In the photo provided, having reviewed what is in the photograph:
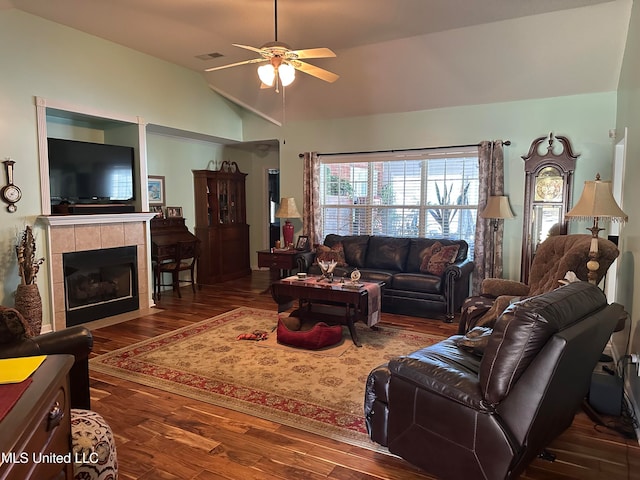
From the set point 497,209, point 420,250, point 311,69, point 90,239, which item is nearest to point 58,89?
point 90,239

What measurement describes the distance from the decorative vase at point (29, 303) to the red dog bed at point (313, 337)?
8.04 ft

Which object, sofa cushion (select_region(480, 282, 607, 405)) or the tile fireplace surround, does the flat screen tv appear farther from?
sofa cushion (select_region(480, 282, 607, 405))

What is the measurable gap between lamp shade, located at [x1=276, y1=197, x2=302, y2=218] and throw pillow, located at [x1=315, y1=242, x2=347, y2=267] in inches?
33.1

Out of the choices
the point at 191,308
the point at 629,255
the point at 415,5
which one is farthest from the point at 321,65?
the point at 629,255

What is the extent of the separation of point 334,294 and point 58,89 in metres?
3.71

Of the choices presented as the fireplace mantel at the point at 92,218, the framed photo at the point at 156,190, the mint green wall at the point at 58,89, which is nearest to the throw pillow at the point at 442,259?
the fireplace mantel at the point at 92,218

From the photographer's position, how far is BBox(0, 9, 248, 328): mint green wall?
168 inches

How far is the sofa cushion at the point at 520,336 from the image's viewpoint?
5.89 ft

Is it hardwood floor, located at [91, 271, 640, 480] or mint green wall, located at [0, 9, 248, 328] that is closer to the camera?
hardwood floor, located at [91, 271, 640, 480]

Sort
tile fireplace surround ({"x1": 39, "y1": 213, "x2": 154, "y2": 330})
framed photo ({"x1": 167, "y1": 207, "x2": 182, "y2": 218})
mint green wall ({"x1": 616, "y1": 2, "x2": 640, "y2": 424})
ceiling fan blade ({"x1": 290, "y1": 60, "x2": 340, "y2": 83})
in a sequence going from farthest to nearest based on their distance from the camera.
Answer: framed photo ({"x1": 167, "y1": 207, "x2": 182, "y2": 218}), tile fireplace surround ({"x1": 39, "y1": 213, "x2": 154, "y2": 330}), ceiling fan blade ({"x1": 290, "y1": 60, "x2": 340, "y2": 83}), mint green wall ({"x1": 616, "y1": 2, "x2": 640, "y2": 424})

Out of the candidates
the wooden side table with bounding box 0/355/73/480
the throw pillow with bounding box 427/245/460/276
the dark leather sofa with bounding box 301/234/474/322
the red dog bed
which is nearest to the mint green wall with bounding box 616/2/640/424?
the dark leather sofa with bounding box 301/234/474/322

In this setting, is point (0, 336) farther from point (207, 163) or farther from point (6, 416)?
point (207, 163)

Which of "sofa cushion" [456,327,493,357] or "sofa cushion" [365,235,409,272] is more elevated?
"sofa cushion" [365,235,409,272]

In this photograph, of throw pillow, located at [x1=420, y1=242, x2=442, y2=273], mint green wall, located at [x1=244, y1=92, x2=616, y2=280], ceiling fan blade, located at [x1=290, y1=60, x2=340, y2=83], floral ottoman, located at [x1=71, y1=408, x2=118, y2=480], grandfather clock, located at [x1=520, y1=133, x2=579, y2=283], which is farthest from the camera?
throw pillow, located at [x1=420, y1=242, x2=442, y2=273]
